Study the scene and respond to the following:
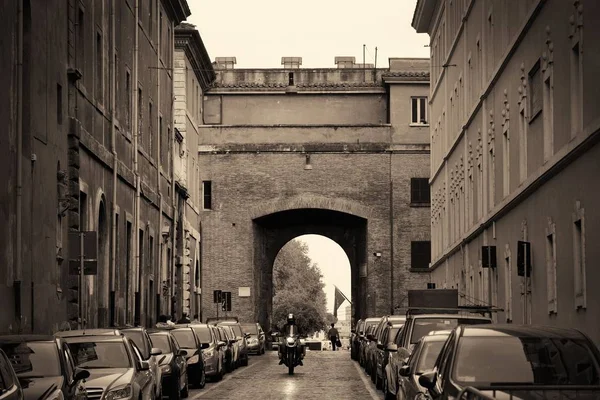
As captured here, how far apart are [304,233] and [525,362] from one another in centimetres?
6157

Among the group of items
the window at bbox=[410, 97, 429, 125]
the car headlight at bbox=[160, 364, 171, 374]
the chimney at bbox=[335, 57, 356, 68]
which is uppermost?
the chimney at bbox=[335, 57, 356, 68]

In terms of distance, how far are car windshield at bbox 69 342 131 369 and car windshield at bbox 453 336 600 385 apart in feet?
24.2

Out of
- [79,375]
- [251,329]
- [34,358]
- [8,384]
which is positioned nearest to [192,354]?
[79,375]

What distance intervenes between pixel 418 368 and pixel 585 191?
616 cm

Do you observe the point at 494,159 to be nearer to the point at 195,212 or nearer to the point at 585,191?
the point at 585,191

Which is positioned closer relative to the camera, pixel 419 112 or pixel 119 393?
pixel 119 393

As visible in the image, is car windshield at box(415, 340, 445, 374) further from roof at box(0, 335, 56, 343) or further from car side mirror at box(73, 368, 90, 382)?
roof at box(0, 335, 56, 343)

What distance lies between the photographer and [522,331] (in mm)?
12945

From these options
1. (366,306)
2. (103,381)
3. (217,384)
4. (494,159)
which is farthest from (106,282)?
(366,306)

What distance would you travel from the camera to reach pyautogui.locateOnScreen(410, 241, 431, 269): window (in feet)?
221

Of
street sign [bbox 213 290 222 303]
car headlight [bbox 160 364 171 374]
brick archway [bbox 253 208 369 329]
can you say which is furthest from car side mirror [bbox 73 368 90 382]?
brick archway [bbox 253 208 369 329]

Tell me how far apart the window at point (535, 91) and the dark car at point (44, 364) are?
45.2ft

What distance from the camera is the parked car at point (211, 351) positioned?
33.8 m

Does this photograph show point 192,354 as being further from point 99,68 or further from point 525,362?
point 525,362
